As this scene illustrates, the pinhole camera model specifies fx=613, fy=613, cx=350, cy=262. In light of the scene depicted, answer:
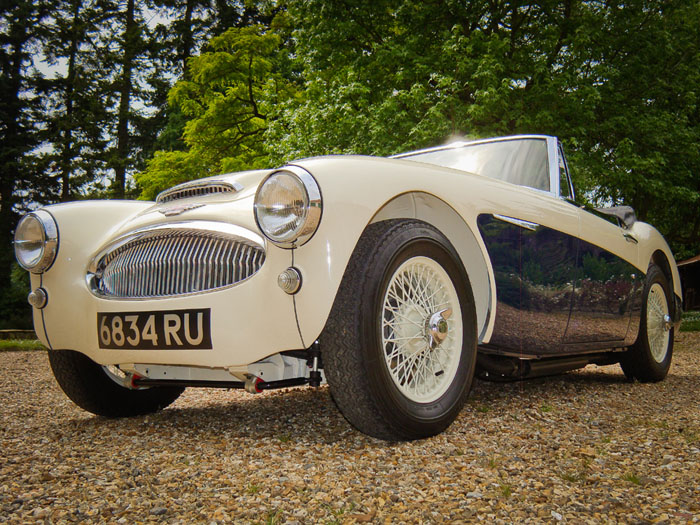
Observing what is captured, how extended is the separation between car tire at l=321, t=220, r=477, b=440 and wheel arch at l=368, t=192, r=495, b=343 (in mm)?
189

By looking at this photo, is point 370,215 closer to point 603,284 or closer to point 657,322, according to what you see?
point 603,284

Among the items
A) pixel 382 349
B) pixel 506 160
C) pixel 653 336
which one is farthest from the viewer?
pixel 653 336

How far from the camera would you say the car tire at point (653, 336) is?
4.31m

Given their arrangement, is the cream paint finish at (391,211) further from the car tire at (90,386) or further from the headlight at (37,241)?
the car tire at (90,386)

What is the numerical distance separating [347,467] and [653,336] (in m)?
3.27

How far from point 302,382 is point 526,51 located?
385 inches

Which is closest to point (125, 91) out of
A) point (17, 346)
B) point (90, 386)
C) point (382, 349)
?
point (17, 346)

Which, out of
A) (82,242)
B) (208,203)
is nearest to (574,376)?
(208,203)

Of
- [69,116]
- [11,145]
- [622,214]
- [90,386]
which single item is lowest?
[90,386]

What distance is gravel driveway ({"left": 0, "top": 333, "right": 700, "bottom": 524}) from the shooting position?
174cm

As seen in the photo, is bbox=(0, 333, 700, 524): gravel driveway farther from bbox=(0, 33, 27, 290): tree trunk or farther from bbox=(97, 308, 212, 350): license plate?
bbox=(0, 33, 27, 290): tree trunk

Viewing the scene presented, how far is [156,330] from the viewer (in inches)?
97.0

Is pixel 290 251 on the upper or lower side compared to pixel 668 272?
upper

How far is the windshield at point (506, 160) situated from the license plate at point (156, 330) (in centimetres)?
200
